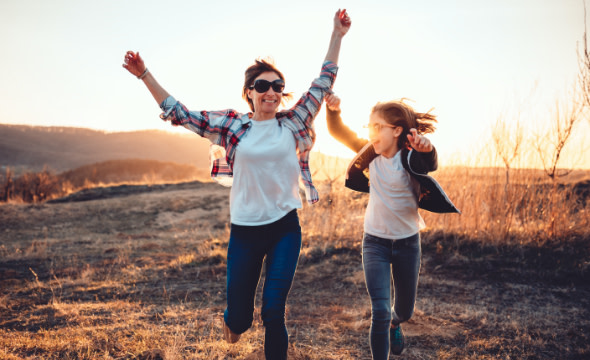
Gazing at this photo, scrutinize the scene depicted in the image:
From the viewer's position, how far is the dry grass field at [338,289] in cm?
371

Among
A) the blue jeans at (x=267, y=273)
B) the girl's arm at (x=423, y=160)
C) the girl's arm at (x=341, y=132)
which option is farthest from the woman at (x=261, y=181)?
the girl's arm at (x=423, y=160)

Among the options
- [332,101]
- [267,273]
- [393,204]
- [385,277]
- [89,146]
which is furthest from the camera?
[89,146]

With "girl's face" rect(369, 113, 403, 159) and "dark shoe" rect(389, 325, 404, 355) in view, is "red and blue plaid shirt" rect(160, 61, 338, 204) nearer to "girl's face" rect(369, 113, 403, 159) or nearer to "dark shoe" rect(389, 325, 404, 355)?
"girl's face" rect(369, 113, 403, 159)

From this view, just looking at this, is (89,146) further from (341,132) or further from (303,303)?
(341,132)

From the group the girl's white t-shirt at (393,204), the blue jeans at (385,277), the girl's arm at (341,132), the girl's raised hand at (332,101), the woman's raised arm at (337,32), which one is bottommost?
the blue jeans at (385,277)

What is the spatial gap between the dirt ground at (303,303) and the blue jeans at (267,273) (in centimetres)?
84

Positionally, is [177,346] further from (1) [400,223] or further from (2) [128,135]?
(2) [128,135]

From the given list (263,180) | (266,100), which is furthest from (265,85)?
(263,180)

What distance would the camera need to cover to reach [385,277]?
271 centimetres

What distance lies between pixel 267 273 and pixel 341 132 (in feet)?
4.14

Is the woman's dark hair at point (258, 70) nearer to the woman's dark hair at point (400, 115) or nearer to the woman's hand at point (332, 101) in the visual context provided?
the woman's hand at point (332, 101)

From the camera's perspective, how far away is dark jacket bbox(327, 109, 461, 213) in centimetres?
272

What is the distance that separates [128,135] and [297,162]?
8014 cm

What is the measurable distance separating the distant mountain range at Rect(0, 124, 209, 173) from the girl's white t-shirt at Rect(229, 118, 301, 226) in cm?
5815
